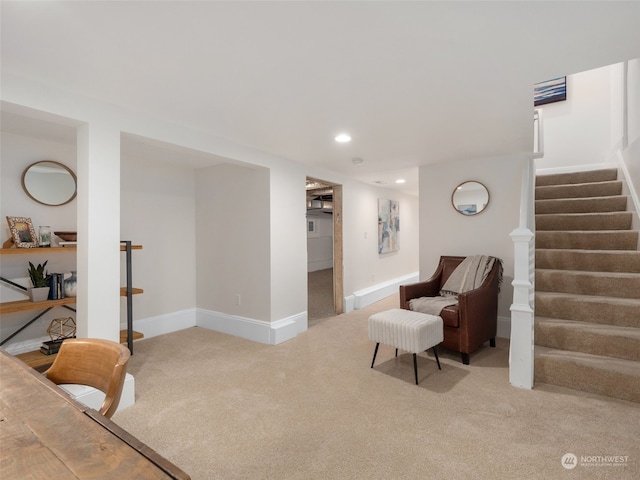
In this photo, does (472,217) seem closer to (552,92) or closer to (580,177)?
(580,177)

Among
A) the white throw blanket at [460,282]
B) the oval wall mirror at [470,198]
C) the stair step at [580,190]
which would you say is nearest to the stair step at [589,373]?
the white throw blanket at [460,282]

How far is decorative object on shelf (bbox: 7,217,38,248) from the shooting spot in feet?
8.87

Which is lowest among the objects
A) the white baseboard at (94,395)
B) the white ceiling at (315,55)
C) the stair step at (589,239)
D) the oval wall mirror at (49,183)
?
the white baseboard at (94,395)

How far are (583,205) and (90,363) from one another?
4753mm

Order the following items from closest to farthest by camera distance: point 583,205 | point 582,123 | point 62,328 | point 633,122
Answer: point 62,328 → point 633,122 → point 583,205 → point 582,123

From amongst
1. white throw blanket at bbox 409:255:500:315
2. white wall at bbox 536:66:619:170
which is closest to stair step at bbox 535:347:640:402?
white throw blanket at bbox 409:255:500:315

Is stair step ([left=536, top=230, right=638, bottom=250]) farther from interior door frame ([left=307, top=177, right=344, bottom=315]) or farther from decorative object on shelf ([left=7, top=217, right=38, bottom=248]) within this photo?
decorative object on shelf ([left=7, top=217, right=38, bottom=248])

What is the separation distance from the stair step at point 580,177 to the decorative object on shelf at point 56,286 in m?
5.64

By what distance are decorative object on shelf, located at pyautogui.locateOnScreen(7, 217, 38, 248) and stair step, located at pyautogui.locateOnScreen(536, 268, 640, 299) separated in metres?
4.63

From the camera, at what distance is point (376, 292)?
223 inches

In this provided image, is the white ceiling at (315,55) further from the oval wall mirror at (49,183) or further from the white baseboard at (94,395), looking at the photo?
the white baseboard at (94,395)

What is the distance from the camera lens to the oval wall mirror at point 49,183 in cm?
298

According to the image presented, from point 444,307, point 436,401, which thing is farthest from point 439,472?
point 444,307

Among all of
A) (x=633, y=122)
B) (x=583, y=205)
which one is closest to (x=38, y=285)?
(x=583, y=205)
